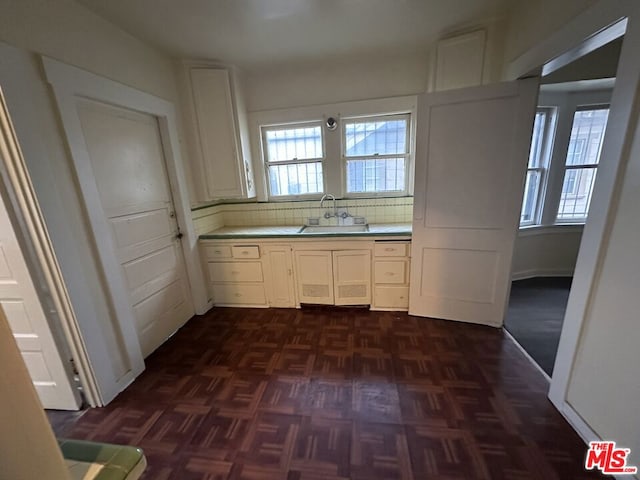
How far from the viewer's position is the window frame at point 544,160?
10.3ft

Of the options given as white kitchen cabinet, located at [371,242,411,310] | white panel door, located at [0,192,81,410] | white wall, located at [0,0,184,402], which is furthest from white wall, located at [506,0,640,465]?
white panel door, located at [0,192,81,410]

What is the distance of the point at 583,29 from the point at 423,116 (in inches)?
38.7

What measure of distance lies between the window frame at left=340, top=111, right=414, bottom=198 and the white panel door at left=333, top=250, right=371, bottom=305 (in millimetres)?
834

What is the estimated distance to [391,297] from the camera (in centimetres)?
274

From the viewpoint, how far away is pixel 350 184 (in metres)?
3.15

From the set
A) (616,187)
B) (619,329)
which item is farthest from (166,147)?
(619,329)

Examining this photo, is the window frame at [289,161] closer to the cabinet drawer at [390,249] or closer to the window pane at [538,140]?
the cabinet drawer at [390,249]

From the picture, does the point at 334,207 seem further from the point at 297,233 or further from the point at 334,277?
the point at 334,277

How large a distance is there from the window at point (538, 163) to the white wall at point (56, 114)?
4.14 metres

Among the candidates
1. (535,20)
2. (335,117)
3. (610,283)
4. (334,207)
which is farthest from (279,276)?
(535,20)

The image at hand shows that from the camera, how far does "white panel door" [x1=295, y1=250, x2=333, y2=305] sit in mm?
2732

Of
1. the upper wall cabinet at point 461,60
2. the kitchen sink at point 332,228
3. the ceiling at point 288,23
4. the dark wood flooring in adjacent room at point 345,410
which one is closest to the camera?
the dark wood flooring in adjacent room at point 345,410

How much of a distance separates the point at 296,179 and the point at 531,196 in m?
3.03

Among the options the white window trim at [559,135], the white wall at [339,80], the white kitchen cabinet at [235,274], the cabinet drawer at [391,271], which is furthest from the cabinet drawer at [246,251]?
the white window trim at [559,135]
